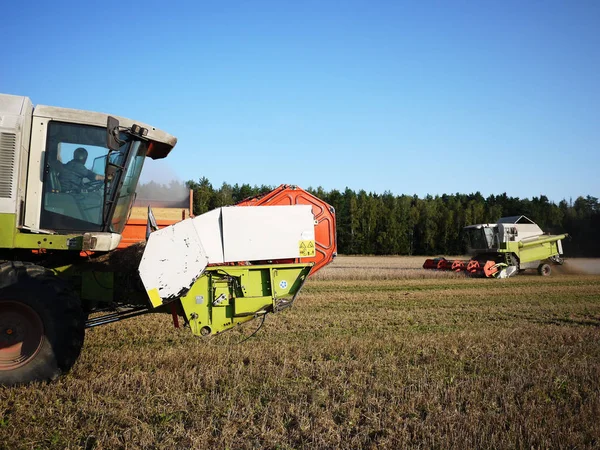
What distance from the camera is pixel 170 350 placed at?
20.3 ft

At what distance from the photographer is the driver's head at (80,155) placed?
5129mm

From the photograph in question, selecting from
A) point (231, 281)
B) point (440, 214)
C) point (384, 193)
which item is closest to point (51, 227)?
point (231, 281)

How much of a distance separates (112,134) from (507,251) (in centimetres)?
1969

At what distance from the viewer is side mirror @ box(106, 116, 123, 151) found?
16.1 feet

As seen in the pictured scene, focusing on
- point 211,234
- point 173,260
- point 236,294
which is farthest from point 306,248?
point 173,260

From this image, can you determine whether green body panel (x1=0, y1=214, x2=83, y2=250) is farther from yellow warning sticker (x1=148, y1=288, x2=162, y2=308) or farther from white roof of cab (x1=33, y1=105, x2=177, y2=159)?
white roof of cab (x1=33, y1=105, x2=177, y2=159)

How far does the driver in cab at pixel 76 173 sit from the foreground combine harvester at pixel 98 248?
0.01m

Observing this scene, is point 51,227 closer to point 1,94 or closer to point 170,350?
point 1,94

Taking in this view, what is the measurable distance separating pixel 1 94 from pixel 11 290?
2.01 meters

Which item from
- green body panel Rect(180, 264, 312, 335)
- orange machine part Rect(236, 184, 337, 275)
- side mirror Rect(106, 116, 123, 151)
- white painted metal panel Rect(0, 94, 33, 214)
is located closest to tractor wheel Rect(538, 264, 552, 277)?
orange machine part Rect(236, 184, 337, 275)

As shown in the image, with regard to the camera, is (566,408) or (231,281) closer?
(566,408)

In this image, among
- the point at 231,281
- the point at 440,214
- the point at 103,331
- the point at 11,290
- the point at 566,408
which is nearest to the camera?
the point at 566,408

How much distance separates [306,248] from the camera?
19.2 feet

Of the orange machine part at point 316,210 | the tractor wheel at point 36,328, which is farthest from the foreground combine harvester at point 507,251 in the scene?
the tractor wheel at point 36,328
